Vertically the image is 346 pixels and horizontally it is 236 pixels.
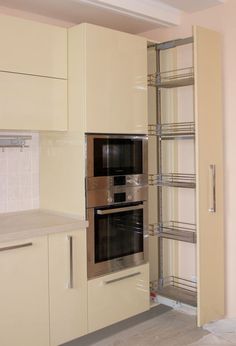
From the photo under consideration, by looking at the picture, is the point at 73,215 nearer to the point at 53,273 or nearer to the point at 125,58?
the point at 53,273

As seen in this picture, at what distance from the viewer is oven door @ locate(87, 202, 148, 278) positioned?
2889 millimetres

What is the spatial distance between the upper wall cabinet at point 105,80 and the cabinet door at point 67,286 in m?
0.75

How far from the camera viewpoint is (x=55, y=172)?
3061 millimetres

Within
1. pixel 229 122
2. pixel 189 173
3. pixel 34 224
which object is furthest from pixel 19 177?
pixel 229 122

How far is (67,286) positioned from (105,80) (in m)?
1.38

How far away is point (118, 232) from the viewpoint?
3.07 meters

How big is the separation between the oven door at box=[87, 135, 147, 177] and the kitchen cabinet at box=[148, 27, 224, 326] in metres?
0.33

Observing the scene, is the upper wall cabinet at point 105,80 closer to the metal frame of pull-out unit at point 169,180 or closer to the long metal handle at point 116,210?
the metal frame of pull-out unit at point 169,180

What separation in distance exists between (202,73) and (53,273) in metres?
1.68

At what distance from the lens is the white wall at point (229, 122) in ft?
10.4

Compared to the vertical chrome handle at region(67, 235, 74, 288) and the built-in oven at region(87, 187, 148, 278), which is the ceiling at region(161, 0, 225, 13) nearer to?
the built-in oven at region(87, 187, 148, 278)

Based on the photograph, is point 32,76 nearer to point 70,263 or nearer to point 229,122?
point 70,263

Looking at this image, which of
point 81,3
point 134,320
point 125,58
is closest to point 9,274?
point 134,320

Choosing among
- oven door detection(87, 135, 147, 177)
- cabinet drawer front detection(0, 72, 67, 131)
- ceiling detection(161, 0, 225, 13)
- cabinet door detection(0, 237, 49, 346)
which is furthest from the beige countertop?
ceiling detection(161, 0, 225, 13)
